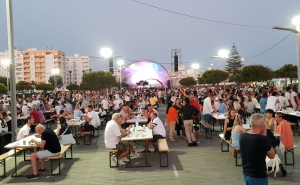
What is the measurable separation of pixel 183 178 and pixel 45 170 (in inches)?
131

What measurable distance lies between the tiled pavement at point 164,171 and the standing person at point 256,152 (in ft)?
9.38

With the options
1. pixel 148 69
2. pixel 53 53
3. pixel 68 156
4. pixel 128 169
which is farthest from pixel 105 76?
pixel 53 53

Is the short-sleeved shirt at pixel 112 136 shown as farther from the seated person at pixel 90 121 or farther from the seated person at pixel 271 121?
the seated person at pixel 90 121

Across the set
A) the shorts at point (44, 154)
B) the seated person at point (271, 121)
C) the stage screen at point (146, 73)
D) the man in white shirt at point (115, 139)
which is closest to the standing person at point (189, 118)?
the seated person at point (271, 121)

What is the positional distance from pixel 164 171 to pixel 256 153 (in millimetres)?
4099

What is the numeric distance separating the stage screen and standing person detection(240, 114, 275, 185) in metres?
69.2

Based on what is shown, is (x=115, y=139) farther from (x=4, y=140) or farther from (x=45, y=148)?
(x=4, y=140)

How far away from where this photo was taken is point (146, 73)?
241 feet

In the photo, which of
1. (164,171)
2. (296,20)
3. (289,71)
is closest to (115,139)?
(164,171)

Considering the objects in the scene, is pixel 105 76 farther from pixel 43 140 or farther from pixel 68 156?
pixel 43 140

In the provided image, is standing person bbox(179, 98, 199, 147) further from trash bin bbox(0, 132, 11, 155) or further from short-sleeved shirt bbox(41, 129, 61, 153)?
trash bin bbox(0, 132, 11, 155)

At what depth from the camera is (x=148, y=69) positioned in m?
73.7

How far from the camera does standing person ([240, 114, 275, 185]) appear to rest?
3.67m

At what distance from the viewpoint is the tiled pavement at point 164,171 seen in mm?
6797
